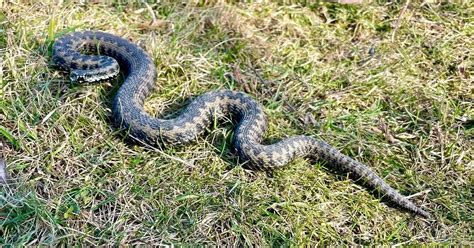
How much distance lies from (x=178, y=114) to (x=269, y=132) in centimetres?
99

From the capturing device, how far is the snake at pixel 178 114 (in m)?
5.30

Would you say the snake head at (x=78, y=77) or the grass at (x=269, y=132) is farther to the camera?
the snake head at (x=78, y=77)

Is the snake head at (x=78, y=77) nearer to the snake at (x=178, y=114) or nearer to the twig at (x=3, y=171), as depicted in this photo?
the snake at (x=178, y=114)

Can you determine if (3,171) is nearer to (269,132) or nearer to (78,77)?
(78,77)

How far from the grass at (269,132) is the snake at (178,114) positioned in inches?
4.2

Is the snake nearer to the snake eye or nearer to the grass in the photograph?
the snake eye

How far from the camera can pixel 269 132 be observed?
5781mm

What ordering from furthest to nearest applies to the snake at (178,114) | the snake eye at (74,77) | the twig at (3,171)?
1. the snake eye at (74,77)
2. the snake at (178,114)
3. the twig at (3,171)

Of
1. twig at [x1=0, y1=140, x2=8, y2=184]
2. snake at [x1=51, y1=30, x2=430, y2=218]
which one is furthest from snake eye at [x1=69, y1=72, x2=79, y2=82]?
twig at [x1=0, y1=140, x2=8, y2=184]

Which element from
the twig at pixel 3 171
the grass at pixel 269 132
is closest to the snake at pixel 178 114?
the grass at pixel 269 132

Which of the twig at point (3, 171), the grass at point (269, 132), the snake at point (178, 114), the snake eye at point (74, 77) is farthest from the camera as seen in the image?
the snake eye at point (74, 77)

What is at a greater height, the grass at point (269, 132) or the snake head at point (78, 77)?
the snake head at point (78, 77)

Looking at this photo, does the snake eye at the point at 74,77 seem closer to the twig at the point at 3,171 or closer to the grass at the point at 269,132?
the grass at the point at 269,132

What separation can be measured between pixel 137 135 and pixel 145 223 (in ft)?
3.51
